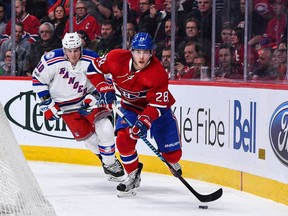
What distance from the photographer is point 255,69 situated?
282 inches

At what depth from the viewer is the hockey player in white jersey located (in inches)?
291

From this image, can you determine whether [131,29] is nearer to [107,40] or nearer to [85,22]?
[107,40]

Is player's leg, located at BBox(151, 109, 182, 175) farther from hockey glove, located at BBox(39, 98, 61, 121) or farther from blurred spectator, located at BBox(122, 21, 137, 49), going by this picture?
blurred spectator, located at BBox(122, 21, 137, 49)

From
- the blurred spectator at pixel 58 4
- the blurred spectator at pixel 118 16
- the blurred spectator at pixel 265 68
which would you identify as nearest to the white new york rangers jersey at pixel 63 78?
the blurred spectator at pixel 265 68

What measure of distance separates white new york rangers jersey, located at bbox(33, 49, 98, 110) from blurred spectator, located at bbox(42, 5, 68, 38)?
175cm

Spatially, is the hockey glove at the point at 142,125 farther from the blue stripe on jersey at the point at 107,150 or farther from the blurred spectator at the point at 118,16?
the blurred spectator at the point at 118,16

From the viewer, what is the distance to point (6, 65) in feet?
31.3

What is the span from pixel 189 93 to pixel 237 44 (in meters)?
0.63

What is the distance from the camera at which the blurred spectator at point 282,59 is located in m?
6.57

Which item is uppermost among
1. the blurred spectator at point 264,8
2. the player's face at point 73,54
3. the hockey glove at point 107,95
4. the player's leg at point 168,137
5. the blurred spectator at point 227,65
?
the blurred spectator at point 264,8

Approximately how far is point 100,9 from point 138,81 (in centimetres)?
269

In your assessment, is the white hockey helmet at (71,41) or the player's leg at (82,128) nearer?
the white hockey helmet at (71,41)

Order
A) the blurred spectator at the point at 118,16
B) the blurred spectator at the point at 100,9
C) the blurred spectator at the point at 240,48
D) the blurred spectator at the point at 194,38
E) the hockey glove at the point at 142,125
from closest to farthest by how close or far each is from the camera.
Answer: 1. the hockey glove at the point at 142,125
2. the blurred spectator at the point at 240,48
3. the blurred spectator at the point at 194,38
4. the blurred spectator at the point at 118,16
5. the blurred spectator at the point at 100,9

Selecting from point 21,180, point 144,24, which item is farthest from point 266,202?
point 144,24
